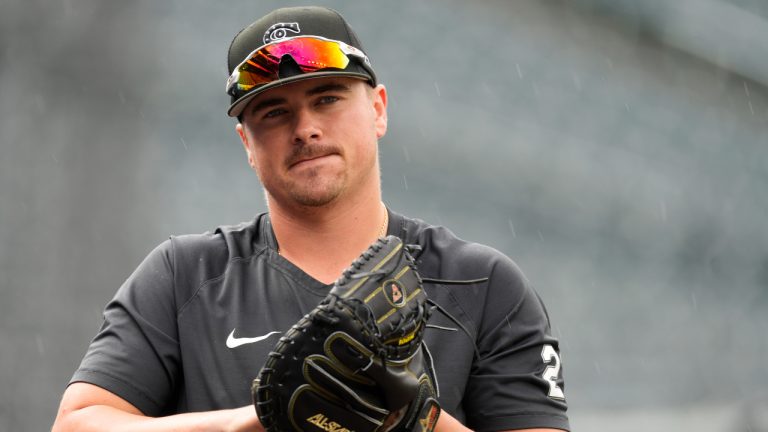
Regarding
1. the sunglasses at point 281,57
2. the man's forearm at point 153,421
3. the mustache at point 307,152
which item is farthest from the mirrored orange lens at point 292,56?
the man's forearm at point 153,421

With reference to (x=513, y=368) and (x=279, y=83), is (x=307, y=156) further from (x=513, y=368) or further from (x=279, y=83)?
(x=513, y=368)

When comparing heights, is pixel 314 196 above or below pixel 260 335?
above

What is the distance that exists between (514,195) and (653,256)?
1.69 feet

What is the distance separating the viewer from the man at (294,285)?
1696 millimetres

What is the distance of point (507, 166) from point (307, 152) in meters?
1.66

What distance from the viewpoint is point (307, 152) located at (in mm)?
1730

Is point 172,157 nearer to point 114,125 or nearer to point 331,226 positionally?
point 114,125

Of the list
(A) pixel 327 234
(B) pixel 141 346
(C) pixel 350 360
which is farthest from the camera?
(A) pixel 327 234

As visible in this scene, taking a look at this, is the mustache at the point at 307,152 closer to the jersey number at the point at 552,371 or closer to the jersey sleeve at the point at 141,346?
the jersey sleeve at the point at 141,346

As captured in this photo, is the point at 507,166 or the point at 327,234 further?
the point at 507,166

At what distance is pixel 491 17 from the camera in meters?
3.21

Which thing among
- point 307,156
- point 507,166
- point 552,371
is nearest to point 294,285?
point 307,156

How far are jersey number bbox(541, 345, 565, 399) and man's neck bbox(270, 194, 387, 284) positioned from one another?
1.14ft

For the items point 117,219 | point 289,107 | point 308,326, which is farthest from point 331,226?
point 117,219
